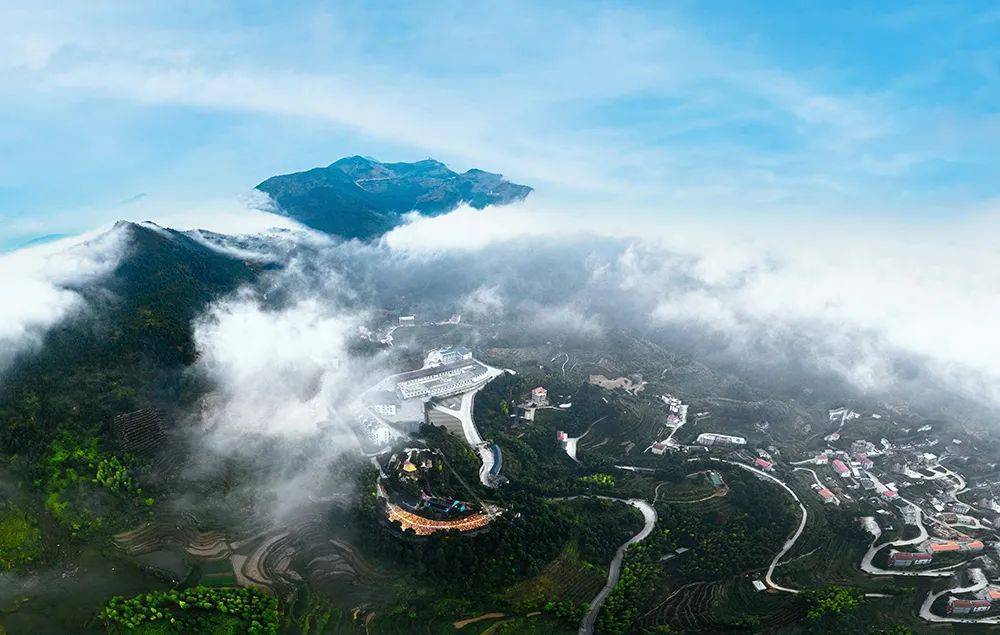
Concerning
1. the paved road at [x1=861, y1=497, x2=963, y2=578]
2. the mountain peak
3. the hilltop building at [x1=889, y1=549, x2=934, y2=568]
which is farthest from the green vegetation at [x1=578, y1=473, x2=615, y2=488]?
the mountain peak

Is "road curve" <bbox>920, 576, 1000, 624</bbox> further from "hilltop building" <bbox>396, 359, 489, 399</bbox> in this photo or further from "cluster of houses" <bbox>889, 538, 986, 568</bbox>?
"hilltop building" <bbox>396, 359, 489, 399</bbox>

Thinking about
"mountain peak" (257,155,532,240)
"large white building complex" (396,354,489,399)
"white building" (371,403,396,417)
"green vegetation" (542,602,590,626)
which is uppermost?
"mountain peak" (257,155,532,240)

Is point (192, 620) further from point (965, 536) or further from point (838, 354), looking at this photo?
point (838, 354)

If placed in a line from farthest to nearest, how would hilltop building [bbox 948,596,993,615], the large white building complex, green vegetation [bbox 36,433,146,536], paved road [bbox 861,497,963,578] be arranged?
the large white building complex, paved road [bbox 861,497,963,578], green vegetation [bbox 36,433,146,536], hilltop building [bbox 948,596,993,615]

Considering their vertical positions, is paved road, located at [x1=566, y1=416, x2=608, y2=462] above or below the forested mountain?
below

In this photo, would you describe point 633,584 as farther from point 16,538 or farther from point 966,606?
point 16,538

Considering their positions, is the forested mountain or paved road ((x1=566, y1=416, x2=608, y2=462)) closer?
the forested mountain

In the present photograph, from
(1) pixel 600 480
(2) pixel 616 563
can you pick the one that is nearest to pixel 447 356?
(1) pixel 600 480
